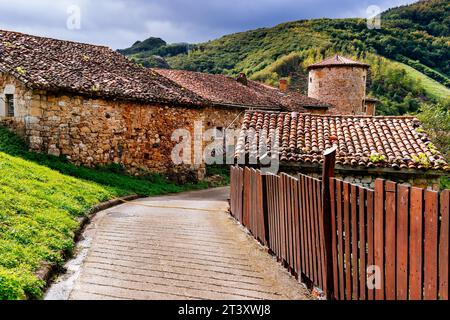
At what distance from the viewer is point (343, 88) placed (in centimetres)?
4241

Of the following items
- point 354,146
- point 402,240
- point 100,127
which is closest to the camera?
point 402,240

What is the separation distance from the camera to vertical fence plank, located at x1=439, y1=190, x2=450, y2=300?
3.53 metres

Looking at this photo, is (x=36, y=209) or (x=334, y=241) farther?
(x=36, y=209)

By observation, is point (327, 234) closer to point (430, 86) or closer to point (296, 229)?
point (296, 229)

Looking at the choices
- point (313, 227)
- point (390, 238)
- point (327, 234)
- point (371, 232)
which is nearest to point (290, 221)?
point (313, 227)

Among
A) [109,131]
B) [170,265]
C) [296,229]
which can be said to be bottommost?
[170,265]

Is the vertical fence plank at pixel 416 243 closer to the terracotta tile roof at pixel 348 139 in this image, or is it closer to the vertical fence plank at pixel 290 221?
the vertical fence plank at pixel 290 221

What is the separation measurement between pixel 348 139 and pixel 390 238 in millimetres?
9420

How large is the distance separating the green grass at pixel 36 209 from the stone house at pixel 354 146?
474cm

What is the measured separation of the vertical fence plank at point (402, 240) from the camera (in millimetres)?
4016

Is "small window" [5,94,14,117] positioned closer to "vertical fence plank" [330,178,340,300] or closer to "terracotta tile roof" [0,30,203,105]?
"terracotta tile roof" [0,30,203,105]

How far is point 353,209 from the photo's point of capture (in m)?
4.92

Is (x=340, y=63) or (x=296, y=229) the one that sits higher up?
(x=340, y=63)

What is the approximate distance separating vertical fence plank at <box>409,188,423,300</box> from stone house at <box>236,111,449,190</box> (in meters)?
8.02
